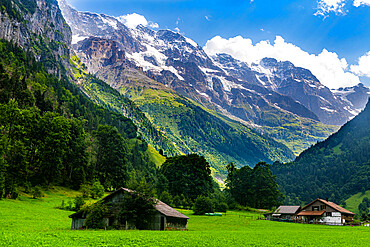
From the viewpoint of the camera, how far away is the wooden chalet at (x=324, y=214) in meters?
118

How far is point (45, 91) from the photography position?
150375mm

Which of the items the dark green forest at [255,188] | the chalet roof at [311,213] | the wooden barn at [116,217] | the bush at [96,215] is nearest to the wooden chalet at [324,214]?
the chalet roof at [311,213]

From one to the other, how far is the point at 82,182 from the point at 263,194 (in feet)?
291

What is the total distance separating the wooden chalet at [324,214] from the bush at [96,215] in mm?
92295

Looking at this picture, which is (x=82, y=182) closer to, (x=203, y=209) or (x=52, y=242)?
(x=203, y=209)

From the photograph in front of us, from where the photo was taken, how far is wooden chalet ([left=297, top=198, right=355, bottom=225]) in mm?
Answer: 118488

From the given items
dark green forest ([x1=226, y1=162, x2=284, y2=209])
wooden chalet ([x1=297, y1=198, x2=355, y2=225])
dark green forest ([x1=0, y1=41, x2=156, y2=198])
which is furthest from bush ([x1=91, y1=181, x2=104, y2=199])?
dark green forest ([x1=226, y1=162, x2=284, y2=209])

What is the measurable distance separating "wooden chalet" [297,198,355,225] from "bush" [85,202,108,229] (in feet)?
303

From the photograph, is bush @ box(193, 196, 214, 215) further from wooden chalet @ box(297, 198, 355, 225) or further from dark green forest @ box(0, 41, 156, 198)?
wooden chalet @ box(297, 198, 355, 225)

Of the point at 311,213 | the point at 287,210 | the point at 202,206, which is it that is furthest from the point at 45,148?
the point at 311,213

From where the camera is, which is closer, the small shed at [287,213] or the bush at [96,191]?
the bush at [96,191]

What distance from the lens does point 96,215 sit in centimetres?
5266

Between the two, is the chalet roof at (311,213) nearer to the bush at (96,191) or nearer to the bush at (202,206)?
the bush at (202,206)

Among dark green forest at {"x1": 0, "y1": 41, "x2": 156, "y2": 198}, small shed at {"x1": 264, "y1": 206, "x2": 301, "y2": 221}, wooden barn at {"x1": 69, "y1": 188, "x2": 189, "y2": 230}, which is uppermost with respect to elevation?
dark green forest at {"x1": 0, "y1": 41, "x2": 156, "y2": 198}
